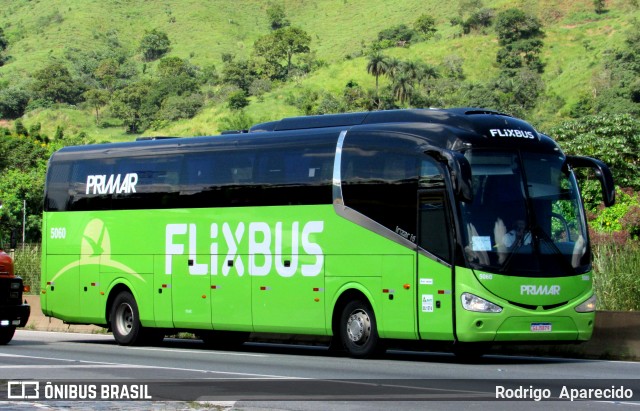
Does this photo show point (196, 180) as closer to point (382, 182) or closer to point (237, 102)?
point (382, 182)

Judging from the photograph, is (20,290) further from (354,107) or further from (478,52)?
(478,52)

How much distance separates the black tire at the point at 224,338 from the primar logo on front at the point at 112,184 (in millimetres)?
3171

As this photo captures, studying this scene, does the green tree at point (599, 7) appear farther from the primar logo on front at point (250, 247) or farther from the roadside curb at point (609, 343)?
the roadside curb at point (609, 343)

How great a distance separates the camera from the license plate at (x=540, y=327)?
18547mm

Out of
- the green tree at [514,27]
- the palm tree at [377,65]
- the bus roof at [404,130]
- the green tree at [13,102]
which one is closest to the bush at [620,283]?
the bus roof at [404,130]

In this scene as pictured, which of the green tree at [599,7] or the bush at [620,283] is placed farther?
the green tree at [599,7]

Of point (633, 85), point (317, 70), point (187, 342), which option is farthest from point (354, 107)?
point (187, 342)

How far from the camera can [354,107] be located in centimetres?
13638

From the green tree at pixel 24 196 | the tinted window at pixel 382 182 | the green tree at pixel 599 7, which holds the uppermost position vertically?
the green tree at pixel 599 7

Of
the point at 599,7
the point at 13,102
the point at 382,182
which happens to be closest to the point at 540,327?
the point at 382,182

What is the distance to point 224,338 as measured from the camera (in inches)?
978

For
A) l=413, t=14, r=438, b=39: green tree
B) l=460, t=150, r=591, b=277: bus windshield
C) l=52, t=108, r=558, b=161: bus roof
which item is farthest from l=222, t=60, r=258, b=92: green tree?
l=460, t=150, r=591, b=277: bus windshield

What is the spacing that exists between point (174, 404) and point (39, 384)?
273 cm

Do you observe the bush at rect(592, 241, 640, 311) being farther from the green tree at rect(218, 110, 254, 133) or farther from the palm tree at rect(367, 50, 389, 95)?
the palm tree at rect(367, 50, 389, 95)
